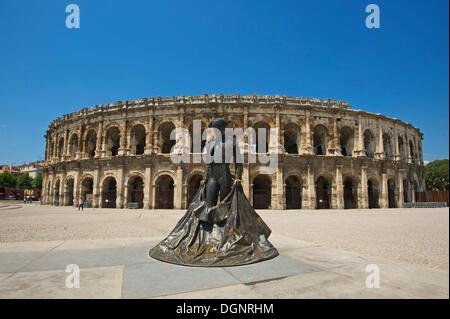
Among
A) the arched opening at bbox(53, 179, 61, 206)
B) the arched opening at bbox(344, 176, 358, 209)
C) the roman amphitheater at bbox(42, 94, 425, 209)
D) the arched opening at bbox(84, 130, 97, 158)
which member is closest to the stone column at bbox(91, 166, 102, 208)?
the roman amphitheater at bbox(42, 94, 425, 209)

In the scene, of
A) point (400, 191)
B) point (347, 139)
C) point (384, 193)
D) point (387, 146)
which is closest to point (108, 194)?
point (347, 139)

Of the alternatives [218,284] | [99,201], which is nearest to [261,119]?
[99,201]

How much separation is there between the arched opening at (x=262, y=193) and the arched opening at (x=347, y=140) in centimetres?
860

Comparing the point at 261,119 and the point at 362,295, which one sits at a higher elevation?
the point at 261,119

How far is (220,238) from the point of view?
4.20 metres

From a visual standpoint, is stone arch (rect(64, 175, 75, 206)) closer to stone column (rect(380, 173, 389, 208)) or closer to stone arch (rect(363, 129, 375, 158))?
stone arch (rect(363, 129, 375, 158))

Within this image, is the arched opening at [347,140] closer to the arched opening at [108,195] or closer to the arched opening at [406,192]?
the arched opening at [406,192]

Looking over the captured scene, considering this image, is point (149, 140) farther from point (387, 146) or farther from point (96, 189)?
point (387, 146)

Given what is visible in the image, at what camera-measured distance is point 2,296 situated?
248 centimetres

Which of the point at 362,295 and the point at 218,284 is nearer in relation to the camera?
the point at 362,295

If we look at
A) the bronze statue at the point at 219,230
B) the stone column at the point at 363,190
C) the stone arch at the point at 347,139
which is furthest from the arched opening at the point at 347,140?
the bronze statue at the point at 219,230

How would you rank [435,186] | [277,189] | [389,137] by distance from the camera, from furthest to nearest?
[435,186] < [389,137] < [277,189]
